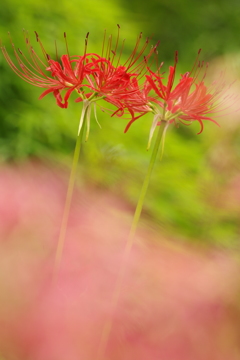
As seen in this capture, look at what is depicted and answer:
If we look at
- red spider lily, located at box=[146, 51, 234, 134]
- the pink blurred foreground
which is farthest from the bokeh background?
red spider lily, located at box=[146, 51, 234, 134]

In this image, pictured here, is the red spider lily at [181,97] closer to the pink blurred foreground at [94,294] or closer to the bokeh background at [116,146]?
the pink blurred foreground at [94,294]

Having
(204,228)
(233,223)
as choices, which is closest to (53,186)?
(204,228)

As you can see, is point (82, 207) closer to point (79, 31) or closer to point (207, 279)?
point (207, 279)

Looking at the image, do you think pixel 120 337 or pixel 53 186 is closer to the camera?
pixel 120 337

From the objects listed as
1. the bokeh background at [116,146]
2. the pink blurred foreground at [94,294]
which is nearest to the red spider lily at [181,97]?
the pink blurred foreground at [94,294]

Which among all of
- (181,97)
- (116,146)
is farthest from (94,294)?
(116,146)
